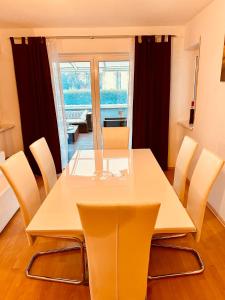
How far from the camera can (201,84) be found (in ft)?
9.70

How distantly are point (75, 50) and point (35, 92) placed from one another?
93cm

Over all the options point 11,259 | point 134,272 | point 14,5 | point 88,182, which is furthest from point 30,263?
point 14,5

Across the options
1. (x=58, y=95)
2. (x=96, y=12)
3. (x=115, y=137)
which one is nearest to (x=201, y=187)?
(x=115, y=137)

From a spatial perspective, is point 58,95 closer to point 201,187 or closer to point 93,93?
point 93,93

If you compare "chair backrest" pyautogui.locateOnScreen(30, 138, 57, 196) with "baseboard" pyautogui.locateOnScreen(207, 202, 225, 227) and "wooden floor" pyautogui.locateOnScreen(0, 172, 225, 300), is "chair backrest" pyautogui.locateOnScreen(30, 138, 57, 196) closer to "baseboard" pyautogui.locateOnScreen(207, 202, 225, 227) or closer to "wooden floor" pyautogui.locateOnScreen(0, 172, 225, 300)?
"wooden floor" pyautogui.locateOnScreen(0, 172, 225, 300)

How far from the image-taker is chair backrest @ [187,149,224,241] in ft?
5.05

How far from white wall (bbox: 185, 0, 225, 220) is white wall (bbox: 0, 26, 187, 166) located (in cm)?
55

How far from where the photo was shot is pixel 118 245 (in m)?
1.05

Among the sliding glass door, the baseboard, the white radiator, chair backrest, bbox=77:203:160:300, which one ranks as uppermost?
the sliding glass door

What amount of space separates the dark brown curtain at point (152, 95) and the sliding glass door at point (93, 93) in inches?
10.8

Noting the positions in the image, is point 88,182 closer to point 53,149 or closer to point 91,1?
point 91,1

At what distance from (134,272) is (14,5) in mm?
2864

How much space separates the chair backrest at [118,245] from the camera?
954 millimetres

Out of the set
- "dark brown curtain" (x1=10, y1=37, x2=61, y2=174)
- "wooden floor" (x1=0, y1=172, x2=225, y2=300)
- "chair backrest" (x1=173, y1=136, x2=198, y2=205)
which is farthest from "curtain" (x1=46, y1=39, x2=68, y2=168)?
"chair backrest" (x1=173, y1=136, x2=198, y2=205)
